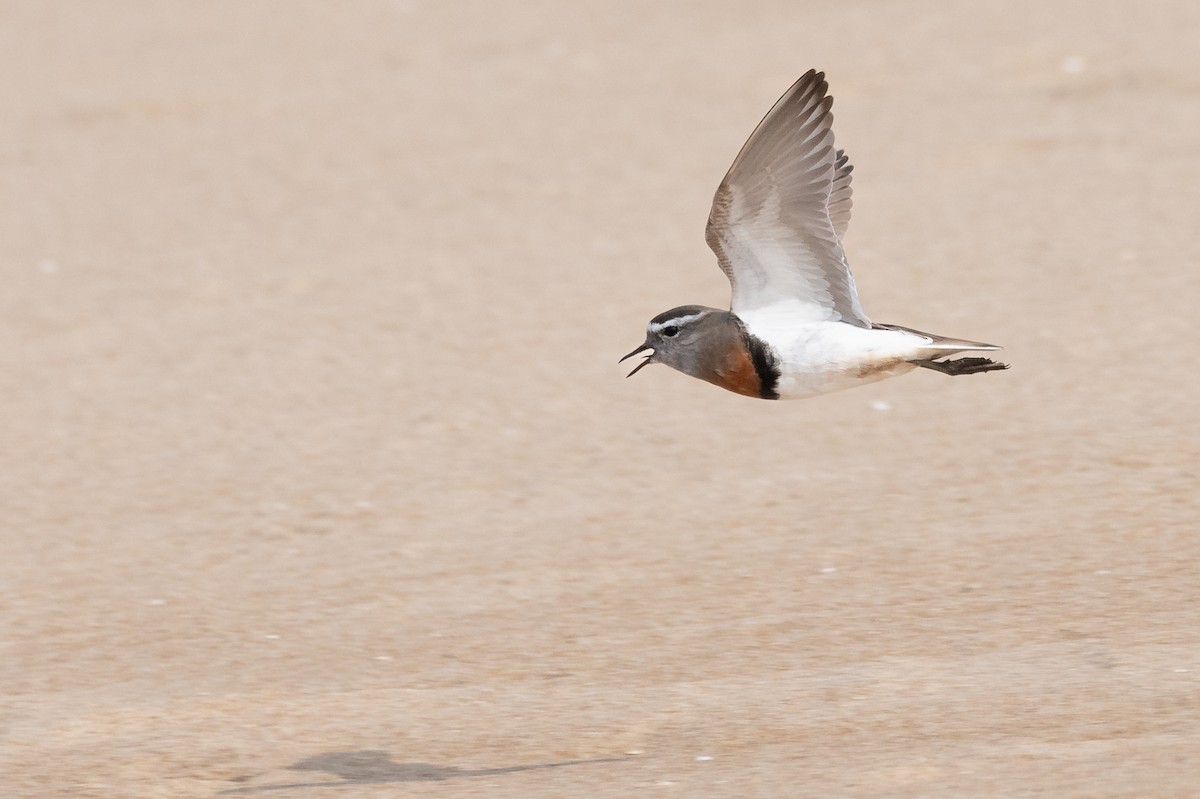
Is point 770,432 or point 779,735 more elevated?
point 770,432

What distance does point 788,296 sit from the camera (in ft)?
20.2

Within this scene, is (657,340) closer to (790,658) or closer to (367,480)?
(790,658)

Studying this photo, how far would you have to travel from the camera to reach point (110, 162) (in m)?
13.7

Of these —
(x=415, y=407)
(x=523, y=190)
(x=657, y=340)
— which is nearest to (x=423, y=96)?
(x=523, y=190)

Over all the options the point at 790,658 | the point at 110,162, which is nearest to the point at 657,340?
the point at 790,658

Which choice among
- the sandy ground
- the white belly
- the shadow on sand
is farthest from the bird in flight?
the shadow on sand

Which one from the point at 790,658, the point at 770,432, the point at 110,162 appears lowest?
A: the point at 790,658

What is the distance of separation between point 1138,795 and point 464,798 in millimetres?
2042

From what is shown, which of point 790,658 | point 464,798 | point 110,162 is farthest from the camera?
point 110,162

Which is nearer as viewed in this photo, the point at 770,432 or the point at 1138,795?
the point at 1138,795

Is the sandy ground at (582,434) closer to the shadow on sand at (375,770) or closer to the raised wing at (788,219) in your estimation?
the shadow on sand at (375,770)

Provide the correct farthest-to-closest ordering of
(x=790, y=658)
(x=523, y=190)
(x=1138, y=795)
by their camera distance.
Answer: (x=523, y=190) → (x=790, y=658) → (x=1138, y=795)

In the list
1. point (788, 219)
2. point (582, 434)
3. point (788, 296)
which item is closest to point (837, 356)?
point (788, 296)

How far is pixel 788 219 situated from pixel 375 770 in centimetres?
232
